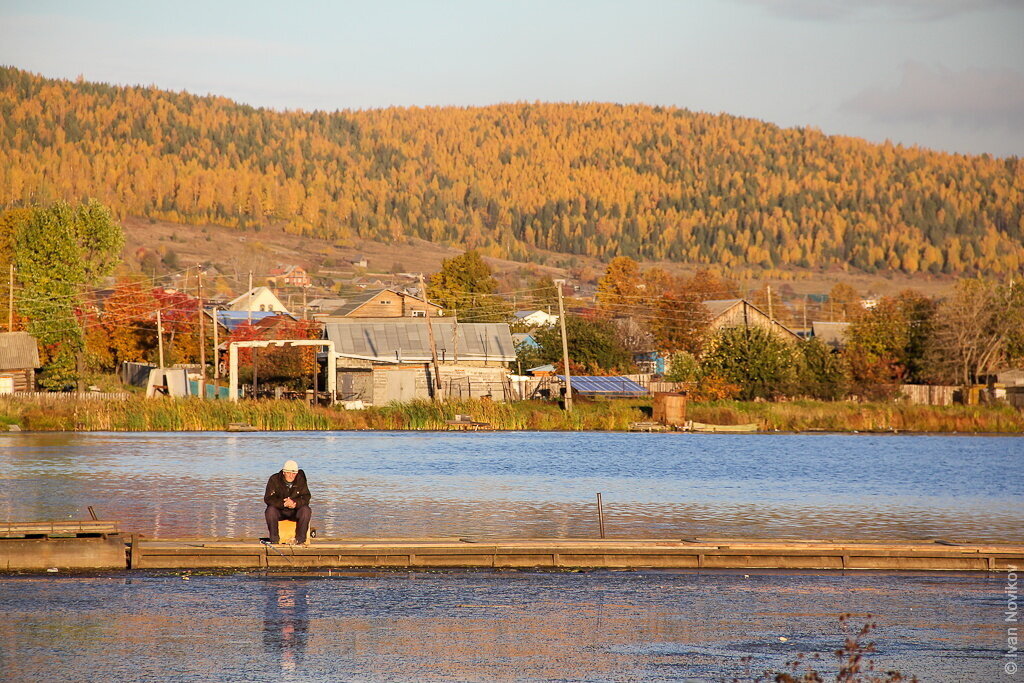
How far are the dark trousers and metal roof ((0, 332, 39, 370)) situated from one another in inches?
2429

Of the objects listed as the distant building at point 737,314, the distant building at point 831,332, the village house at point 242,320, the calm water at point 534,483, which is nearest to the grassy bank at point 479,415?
the calm water at point 534,483

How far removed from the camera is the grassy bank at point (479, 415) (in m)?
67.8

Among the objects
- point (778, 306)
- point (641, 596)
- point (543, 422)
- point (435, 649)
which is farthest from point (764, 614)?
point (778, 306)

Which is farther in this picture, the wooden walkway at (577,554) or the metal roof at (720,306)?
the metal roof at (720,306)

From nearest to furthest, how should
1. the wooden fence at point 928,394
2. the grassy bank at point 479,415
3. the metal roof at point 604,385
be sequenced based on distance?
the grassy bank at point 479,415
the metal roof at point 604,385
the wooden fence at point 928,394

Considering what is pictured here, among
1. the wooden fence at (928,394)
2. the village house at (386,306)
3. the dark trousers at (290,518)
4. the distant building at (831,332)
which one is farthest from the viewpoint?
the village house at (386,306)

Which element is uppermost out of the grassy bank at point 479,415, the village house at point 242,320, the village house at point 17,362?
the village house at point 242,320

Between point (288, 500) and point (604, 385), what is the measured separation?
62.6m

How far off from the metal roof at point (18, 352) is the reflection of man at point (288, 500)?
61.8m

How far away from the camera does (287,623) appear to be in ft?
63.5

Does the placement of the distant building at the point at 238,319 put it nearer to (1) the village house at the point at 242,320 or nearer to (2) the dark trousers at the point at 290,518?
(1) the village house at the point at 242,320

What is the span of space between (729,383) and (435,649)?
66584 mm

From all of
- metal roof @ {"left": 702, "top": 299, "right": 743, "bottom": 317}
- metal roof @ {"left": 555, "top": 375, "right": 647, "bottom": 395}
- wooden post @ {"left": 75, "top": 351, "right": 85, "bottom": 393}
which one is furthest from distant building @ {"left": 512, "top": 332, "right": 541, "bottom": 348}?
wooden post @ {"left": 75, "top": 351, "right": 85, "bottom": 393}

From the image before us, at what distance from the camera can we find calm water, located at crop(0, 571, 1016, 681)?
55.7 feet
